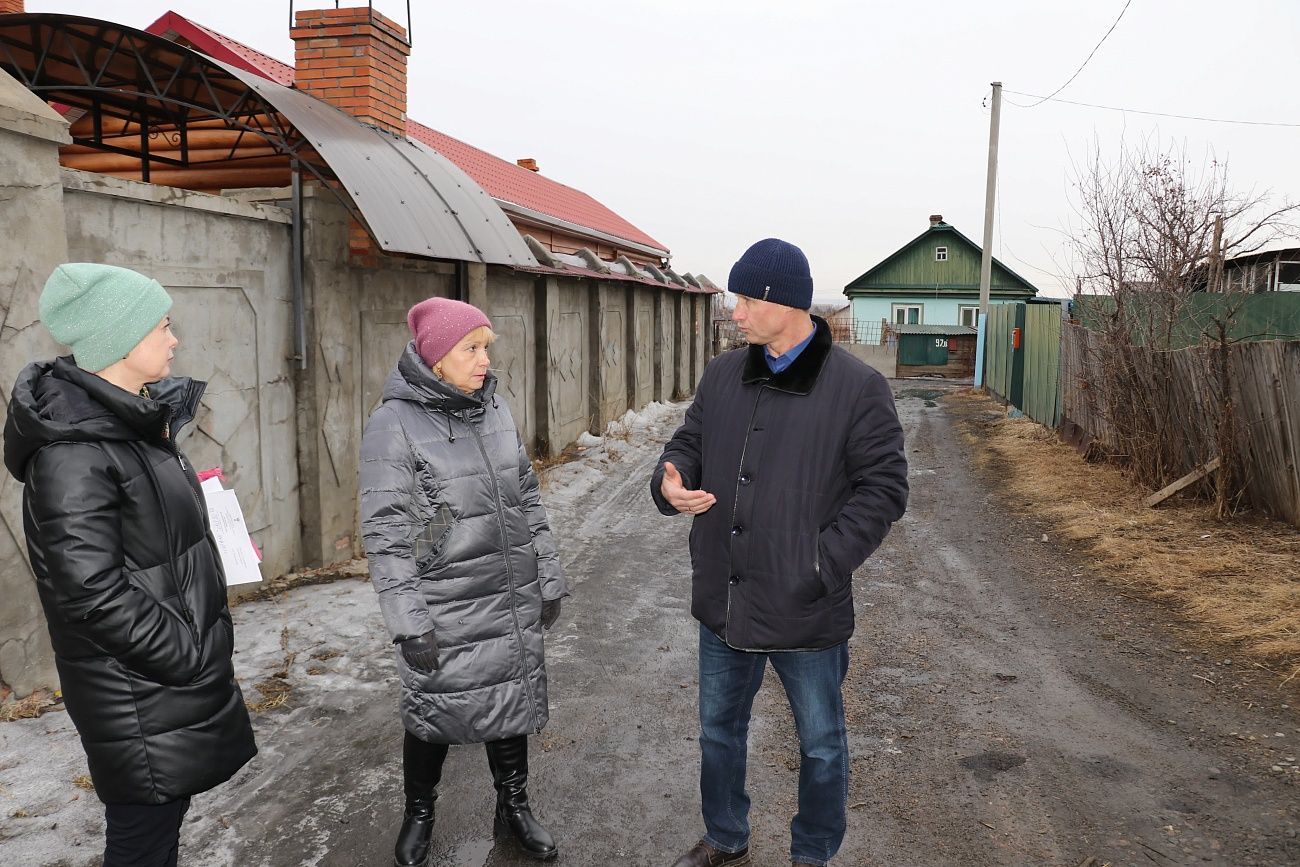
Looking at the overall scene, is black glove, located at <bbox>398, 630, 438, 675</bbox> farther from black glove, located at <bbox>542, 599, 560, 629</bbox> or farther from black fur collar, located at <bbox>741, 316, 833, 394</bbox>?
black fur collar, located at <bbox>741, 316, 833, 394</bbox>

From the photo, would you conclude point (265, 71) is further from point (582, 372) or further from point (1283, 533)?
point (1283, 533)

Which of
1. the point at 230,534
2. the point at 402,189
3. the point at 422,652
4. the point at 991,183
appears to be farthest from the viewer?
the point at 991,183

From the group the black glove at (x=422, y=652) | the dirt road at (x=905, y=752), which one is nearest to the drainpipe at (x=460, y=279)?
the dirt road at (x=905, y=752)

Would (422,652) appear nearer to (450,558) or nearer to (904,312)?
(450,558)

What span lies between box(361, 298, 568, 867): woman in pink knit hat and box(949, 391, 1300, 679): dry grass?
4012 mm

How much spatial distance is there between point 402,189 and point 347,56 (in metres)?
2.00

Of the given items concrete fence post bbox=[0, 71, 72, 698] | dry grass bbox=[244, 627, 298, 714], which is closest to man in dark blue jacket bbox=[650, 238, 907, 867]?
dry grass bbox=[244, 627, 298, 714]

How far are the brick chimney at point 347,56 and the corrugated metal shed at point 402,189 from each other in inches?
15.8

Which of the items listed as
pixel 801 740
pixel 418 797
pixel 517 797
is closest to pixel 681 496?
pixel 801 740

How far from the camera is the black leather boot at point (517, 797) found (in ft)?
10.2

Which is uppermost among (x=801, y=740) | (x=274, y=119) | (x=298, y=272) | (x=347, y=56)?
(x=347, y=56)

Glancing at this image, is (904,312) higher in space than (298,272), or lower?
higher

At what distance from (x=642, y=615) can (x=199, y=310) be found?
131 inches

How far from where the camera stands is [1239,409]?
752cm
